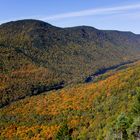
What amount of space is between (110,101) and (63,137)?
95239 millimetres

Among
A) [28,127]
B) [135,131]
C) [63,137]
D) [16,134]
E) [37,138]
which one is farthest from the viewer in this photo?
[28,127]

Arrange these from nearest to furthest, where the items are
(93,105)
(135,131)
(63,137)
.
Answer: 1. (135,131)
2. (63,137)
3. (93,105)

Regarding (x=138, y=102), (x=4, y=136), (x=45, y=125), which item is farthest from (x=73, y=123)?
(x=138, y=102)

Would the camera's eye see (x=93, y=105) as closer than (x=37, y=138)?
No

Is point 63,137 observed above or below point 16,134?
above

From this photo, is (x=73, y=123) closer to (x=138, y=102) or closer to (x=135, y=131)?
(x=138, y=102)

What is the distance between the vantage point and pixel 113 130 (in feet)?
257

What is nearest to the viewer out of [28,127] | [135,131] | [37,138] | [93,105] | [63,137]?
[135,131]

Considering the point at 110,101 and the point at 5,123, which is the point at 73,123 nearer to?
the point at 110,101

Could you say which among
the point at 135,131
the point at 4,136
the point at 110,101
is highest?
the point at 135,131

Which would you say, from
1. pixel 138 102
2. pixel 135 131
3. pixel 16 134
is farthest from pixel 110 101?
pixel 135 131

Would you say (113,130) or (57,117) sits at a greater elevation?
(113,130)

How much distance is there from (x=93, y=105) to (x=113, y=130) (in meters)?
114

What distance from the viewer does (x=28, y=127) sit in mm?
180500
